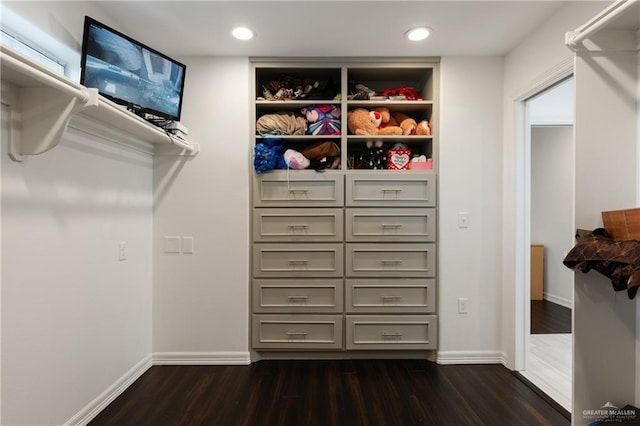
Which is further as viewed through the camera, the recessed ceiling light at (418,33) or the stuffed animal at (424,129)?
the stuffed animal at (424,129)

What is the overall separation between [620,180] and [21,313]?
2770mm

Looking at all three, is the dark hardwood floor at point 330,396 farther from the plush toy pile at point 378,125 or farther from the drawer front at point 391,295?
the plush toy pile at point 378,125

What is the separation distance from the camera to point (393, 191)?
233 centimetres

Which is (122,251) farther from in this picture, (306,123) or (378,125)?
(378,125)

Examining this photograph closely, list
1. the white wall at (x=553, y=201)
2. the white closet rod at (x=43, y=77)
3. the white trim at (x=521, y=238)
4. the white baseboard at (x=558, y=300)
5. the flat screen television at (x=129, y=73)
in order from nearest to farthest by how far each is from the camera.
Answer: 1. the white closet rod at (x=43, y=77)
2. the flat screen television at (x=129, y=73)
3. the white trim at (x=521, y=238)
4. the white baseboard at (x=558, y=300)
5. the white wall at (x=553, y=201)

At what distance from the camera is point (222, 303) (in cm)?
235

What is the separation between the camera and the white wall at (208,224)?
7.70ft

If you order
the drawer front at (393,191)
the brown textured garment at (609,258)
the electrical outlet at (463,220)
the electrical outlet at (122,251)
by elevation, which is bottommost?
the electrical outlet at (122,251)

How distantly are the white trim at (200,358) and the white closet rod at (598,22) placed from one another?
2795 millimetres

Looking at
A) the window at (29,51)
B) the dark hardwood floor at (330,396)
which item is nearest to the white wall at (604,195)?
the dark hardwood floor at (330,396)

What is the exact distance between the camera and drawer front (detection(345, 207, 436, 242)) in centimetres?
234

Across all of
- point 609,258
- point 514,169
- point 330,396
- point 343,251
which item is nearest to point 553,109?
point 514,169

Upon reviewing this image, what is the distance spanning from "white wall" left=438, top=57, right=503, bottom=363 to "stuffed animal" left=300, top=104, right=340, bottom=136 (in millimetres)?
850

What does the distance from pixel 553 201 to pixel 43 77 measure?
5161 millimetres
